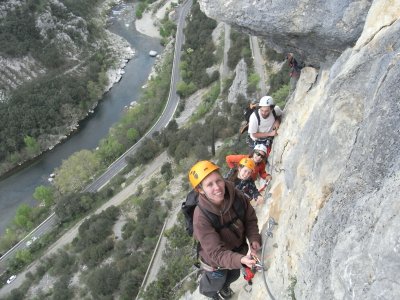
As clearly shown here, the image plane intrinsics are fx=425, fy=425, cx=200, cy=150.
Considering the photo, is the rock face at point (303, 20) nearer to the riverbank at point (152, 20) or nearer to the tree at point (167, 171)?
the tree at point (167, 171)

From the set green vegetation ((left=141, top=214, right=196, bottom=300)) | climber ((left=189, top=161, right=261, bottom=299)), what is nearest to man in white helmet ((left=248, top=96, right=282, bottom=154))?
climber ((left=189, top=161, right=261, bottom=299))

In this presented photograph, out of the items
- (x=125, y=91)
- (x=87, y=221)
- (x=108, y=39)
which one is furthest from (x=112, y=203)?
(x=108, y=39)

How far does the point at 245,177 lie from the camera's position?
7461 mm

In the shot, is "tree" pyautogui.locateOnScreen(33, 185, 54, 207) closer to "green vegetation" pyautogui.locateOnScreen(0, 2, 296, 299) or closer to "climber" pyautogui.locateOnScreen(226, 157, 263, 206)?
"green vegetation" pyautogui.locateOnScreen(0, 2, 296, 299)

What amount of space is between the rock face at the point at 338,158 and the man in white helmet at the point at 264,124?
0.34 metres

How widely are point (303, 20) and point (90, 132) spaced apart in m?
51.8

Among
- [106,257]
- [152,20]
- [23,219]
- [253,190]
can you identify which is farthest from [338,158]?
[152,20]

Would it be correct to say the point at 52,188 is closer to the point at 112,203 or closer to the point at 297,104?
the point at 112,203

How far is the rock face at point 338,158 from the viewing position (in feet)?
11.2

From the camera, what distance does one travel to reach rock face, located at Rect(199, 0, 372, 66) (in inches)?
273

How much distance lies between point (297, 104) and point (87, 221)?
101ft

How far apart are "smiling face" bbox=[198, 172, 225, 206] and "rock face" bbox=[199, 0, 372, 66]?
3.97 meters

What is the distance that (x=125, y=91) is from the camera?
62812 millimetres

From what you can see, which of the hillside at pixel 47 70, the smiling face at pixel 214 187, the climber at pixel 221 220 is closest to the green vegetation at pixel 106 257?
the climber at pixel 221 220
